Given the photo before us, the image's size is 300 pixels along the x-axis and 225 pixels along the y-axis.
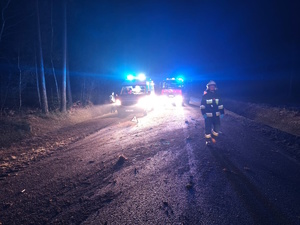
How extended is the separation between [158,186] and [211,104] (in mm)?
4019

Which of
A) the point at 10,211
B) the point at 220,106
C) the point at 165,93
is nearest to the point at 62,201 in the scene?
the point at 10,211

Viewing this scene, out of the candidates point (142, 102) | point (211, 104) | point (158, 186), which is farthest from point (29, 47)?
point (158, 186)

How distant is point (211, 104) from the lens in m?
6.77

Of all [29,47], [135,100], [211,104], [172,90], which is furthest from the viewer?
[172,90]

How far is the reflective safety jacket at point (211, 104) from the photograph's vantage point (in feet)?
22.1

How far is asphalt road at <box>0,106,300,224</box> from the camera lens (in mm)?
3029

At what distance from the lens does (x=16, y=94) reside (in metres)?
12.8

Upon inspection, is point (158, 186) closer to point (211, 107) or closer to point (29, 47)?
point (211, 107)

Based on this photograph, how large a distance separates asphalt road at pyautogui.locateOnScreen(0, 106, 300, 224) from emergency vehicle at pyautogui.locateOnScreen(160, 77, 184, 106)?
12.2 metres

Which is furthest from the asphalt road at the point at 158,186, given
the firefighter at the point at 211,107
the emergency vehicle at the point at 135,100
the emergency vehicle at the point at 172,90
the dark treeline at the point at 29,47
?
the emergency vehicle at the point at 172,90

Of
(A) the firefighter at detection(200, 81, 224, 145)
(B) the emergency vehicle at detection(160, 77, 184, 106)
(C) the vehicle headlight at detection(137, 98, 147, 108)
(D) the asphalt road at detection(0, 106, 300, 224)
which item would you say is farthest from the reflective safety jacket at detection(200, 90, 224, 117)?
(B) the emergency vehicle at detection(160, 77, 184, 106)

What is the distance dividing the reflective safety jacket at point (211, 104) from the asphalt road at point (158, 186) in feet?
3.75

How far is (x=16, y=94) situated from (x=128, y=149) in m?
11.2

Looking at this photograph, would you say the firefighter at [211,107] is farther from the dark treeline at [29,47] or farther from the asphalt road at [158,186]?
the dark treeline at [29,47]
